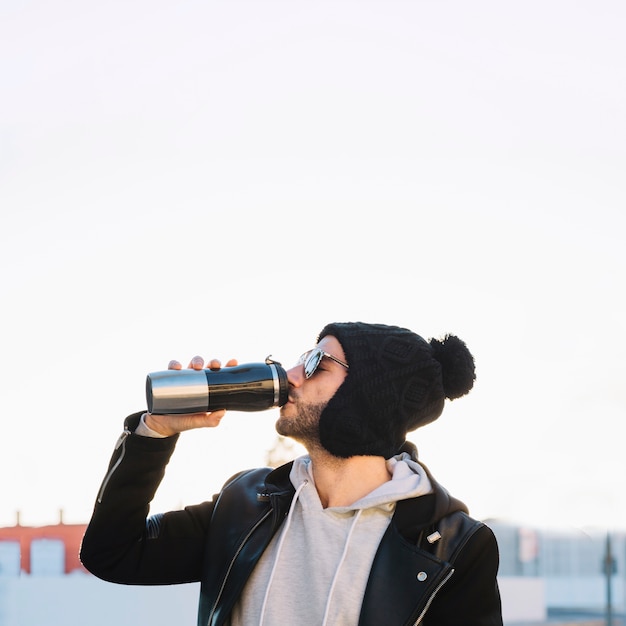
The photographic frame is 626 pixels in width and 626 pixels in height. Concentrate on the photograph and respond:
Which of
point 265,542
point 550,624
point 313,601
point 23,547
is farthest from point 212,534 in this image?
point 550,624

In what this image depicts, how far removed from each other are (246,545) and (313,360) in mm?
614

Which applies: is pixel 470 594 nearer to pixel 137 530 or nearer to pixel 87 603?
pixel 137 530

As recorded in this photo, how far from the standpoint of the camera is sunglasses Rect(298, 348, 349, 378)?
3213 millimetres

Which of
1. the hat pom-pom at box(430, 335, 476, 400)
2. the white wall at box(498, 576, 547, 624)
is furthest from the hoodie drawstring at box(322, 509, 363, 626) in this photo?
the white wall at box(498, 576, 547, 624)

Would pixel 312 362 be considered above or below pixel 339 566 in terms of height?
above

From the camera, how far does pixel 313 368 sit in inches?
126

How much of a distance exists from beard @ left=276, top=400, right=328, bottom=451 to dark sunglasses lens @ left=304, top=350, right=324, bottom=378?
109mm

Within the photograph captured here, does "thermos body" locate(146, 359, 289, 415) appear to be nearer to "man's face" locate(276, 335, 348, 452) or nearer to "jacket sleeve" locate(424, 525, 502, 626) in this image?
"man's face" locate(276, 335, 348, 452)

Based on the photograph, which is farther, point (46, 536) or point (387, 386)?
point (46, 536)

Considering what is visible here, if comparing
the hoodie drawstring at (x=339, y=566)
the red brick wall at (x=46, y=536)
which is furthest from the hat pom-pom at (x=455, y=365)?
the red brick wall at (x=46, y=536)

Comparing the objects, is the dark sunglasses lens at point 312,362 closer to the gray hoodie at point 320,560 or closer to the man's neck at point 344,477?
the man's neck at point 344,477

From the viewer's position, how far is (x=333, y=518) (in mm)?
3092

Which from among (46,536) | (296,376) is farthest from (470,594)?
(46,536)

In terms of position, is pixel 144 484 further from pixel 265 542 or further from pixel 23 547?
pixel 23 547
